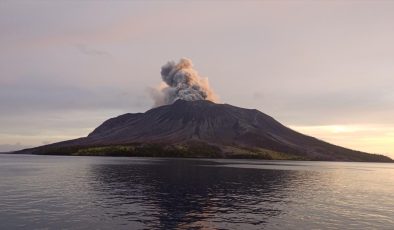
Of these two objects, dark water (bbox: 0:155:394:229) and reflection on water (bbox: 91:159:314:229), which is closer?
dark water (bbox: 0:155:394:229)

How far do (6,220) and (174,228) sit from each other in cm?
1993

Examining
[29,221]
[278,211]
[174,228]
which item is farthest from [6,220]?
[278,211]

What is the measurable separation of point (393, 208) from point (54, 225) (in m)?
53.3

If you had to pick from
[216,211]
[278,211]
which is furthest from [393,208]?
[216,211]

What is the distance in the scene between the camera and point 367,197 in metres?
80.7

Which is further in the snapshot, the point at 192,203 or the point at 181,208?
the point at 192,203

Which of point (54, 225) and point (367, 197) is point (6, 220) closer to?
point (54, 225)

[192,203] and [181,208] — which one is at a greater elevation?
[192,203]

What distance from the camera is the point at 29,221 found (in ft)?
153

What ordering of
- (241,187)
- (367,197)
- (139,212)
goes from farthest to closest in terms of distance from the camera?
(241,187)
(367,197)
(139,212)

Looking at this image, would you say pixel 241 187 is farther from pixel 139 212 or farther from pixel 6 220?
pixel 6 220

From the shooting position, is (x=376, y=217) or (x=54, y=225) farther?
(x=376, y=217)

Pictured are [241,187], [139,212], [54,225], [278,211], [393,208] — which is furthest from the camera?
[241,187]

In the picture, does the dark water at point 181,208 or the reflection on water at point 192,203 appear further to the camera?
the reflection on water at point 192,203
